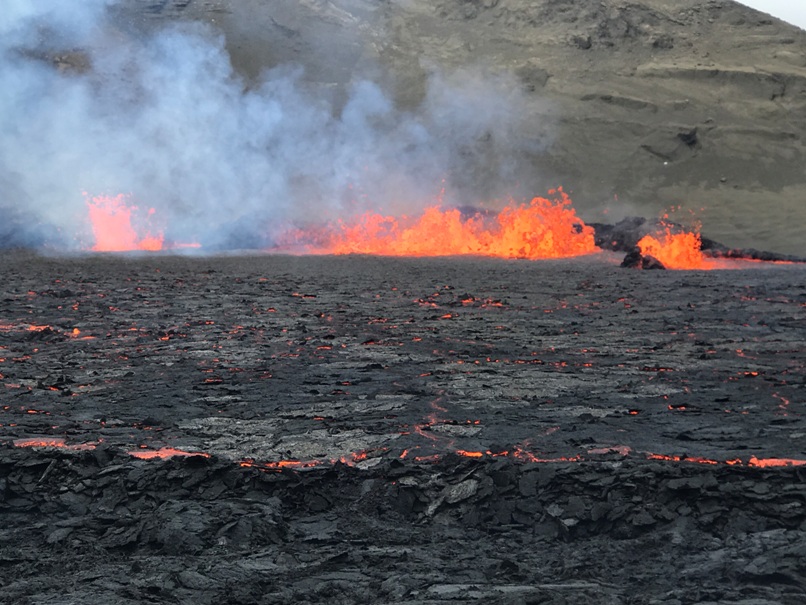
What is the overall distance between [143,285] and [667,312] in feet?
28.2

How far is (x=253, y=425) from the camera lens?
6.28 metres

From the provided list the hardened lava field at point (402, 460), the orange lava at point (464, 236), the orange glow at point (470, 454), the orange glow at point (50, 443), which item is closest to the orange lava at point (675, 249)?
the orange lava at point (464, 236)

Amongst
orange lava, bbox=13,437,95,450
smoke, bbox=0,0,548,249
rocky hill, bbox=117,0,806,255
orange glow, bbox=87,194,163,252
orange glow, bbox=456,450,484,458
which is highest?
rocky hill, bbox=117,0,806,255

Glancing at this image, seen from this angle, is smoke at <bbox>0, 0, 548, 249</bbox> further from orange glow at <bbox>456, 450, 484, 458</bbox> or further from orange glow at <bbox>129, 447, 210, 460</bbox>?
orange glow at <bbox>456, 450, 484, 458</bbox>

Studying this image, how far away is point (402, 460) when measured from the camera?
534 centimetres

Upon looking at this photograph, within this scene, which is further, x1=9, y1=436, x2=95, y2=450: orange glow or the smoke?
the smoke

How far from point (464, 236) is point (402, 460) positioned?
2152 centimetres

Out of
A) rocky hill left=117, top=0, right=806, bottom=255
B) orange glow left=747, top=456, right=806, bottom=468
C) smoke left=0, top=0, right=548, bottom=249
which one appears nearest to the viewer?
orange glow left=747, top=456, right=806, bottom=468

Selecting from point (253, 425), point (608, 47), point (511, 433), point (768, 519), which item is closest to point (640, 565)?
point (768, 519)

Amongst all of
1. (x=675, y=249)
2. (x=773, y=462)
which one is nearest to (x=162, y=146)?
(x=675, y=249)

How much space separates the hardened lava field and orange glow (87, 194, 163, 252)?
16.7 m

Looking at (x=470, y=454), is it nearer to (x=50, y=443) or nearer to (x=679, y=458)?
(x=679, y=458)

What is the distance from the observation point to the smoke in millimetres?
27656

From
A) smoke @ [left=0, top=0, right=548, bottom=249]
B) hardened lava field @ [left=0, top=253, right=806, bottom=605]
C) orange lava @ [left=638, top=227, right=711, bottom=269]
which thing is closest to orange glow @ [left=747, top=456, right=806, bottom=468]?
hardened lava field @ [left=0, top=253, right=806, bottom=605]
